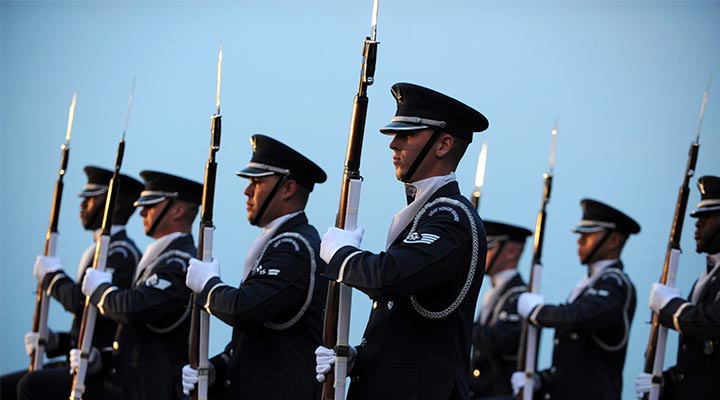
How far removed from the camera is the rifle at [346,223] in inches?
147

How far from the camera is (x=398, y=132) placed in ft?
12.6

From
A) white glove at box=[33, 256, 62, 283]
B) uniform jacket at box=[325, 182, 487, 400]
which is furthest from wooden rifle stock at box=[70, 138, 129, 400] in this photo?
uniform jacket at box=[325, 182, 487, 400]

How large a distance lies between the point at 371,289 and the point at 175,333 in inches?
90.5

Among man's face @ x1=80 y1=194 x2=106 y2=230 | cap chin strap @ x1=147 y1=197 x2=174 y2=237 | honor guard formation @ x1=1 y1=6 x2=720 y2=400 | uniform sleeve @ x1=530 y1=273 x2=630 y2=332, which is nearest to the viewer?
honor guard formation @ x1=1 y1=6 x2=720 y2=400

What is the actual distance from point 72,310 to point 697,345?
3.54m

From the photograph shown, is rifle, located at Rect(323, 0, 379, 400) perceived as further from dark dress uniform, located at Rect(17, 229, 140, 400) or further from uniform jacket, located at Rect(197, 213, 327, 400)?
dark dress uniform, located at Rect(17, 229, 140, 400)

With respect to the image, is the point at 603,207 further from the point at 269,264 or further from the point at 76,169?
the point at 76,169

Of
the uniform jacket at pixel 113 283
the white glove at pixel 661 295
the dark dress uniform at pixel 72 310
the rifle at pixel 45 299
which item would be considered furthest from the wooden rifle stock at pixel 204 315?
the white glove at pixel 661 295

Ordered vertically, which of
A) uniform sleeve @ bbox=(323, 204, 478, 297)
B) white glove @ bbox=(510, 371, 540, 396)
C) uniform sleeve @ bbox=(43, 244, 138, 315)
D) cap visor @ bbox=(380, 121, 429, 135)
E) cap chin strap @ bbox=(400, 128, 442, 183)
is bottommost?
white glove @ bbox=(510, 371, 540, 396)

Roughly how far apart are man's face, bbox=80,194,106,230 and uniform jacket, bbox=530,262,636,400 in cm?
277

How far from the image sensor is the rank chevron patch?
355cm

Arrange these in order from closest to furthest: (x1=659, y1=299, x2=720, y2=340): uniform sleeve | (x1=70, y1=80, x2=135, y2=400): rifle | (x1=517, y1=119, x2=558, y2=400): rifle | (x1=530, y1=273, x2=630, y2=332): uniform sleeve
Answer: (x1=659, y1=299, x2=720, y2=340): uniform sleeve < (x1=70, y1=80, x2=135, y2=400): rifle < (x1=530, y1=273, x2=630, y2=332): uniform sleeve < (x1=517, y1=119, x2=558, y2=400): rifle

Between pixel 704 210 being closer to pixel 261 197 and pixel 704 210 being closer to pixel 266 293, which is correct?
pixel 261 197

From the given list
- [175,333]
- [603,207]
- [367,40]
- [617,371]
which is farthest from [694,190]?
[367,40]
